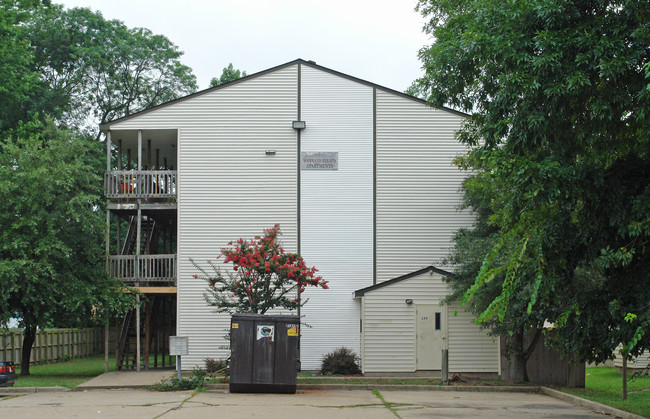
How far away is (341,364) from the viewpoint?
2405 centimetres

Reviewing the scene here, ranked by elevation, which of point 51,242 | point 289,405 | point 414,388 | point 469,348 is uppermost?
point 51,242

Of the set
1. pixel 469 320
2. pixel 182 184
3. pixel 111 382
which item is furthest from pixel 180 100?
pixel 469 320

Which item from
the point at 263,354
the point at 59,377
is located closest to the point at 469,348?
the point at 263,354

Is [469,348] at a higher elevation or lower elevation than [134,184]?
lower

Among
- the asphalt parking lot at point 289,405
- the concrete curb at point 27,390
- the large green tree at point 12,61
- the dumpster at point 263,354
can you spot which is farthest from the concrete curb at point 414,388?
the large green tree at point 12,61

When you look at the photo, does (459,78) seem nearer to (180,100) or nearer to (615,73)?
(615,73)

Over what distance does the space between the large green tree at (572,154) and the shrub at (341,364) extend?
1147cm

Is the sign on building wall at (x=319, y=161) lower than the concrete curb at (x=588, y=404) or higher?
higher

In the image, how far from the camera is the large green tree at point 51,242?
2244 cm

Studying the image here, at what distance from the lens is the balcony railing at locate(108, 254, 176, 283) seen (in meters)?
25.4

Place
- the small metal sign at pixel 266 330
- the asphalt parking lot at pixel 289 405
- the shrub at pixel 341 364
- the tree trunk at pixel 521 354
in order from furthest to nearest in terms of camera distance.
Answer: the shrub at pixel 341 364
the tree trunk at pixel 521 354
the small metal sign at pixel 266 330
the asphalt parking lot at pixel 289 405

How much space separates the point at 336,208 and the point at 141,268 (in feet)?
22.5

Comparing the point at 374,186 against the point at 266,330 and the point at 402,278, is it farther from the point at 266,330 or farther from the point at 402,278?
the point at 266,330

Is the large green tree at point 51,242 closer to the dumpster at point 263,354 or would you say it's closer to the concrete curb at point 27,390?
the concrete curb at point 27,390
